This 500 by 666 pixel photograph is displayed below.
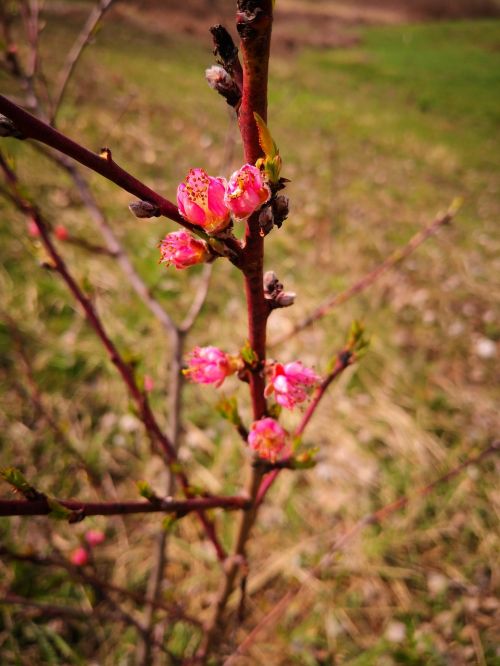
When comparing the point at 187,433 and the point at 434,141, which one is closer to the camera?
the point at 187,433

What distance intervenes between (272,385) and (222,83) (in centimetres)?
51

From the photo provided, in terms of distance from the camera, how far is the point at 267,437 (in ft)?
2.68

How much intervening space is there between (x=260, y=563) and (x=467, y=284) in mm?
3656

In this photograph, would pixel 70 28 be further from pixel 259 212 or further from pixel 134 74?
pixel 259 212

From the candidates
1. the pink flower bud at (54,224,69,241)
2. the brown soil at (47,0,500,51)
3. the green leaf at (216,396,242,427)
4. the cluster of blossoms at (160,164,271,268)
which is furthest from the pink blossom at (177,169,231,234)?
the brown soil at (47,0,500,51)

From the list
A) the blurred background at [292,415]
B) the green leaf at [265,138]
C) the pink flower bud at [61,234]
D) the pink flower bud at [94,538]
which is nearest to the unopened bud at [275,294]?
the green leaf at [265,138]

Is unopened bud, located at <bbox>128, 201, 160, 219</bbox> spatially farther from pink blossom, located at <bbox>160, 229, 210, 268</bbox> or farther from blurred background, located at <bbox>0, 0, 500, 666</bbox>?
blurred background, located at <bbox>0, 0, 500, 666</bbox>

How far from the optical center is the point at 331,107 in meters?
10.6

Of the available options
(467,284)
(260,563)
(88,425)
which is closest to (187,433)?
(88,425)

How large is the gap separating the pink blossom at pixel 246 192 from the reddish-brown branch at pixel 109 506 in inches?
21.0

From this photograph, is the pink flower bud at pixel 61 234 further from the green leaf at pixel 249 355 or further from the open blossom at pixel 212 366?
the green leaf at pixel 249 355

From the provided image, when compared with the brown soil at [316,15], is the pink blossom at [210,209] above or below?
below

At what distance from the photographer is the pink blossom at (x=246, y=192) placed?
55cm

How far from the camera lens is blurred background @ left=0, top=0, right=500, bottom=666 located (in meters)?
2.09
